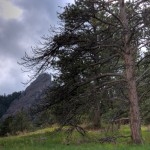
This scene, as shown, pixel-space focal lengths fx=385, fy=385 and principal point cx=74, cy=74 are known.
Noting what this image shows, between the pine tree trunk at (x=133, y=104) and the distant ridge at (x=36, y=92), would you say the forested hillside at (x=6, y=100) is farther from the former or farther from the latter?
the pine tree trunk at (x=133, y=104)

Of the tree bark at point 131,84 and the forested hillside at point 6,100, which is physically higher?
the forested hillside at point 6,100

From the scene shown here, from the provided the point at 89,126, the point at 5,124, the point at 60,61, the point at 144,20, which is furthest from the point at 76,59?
the point at 5,124

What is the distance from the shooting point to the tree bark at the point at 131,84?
1744 centimetres

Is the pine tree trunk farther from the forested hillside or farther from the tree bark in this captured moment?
the forested hillside

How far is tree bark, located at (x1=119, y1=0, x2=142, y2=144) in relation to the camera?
57.2ft

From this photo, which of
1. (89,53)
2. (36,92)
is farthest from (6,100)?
(89,53)

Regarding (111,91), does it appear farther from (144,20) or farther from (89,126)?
(89,126)

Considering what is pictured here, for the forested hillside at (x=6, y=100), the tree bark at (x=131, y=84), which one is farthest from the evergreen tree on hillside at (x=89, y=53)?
the forested hillside at (x=6, y=100)

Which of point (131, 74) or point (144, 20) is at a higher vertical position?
point (144, 20)

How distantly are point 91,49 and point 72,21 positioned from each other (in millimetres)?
1657

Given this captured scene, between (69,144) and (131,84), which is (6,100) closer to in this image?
(69,144)

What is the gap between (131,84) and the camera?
58.6ft

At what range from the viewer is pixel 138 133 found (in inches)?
686

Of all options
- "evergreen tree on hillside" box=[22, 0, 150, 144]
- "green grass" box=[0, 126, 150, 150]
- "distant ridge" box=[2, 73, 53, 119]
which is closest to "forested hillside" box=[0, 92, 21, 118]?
"distant ridge" box=[2, 73, 53, 119]
